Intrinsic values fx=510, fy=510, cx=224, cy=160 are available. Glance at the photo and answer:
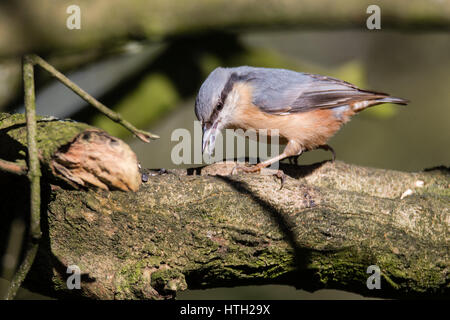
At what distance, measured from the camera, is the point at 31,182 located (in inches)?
67.3

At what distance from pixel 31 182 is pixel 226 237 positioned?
2.53ft

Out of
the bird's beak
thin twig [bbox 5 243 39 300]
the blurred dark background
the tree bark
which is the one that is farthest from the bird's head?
thin twig [bbox 5 243 39 300]

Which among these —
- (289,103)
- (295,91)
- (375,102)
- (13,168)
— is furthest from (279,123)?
(13,168)

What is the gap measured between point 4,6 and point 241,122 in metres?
1.93

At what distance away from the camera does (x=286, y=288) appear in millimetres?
5078

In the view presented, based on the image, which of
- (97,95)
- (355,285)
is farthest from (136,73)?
(355,285)

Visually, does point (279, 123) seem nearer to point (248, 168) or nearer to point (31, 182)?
point (248, 168)

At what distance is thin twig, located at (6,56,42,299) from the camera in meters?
1.64

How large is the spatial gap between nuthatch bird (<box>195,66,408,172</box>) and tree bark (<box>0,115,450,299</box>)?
103 cm

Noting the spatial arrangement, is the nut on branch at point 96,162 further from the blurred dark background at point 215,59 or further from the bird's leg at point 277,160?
the bird's leg at point 277,160

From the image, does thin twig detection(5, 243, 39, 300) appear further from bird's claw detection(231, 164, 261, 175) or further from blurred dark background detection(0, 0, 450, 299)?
bird's claw detection(231, 164, 261, 175)

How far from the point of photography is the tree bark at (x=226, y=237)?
1.97m

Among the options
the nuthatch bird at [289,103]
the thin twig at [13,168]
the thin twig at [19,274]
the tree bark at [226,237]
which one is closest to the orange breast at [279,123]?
the nuthatch bird at [289,103]

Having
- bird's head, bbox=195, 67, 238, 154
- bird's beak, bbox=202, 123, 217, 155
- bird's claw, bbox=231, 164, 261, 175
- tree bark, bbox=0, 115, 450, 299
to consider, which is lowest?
tree bark, bbox=0, 115, 450, 299
